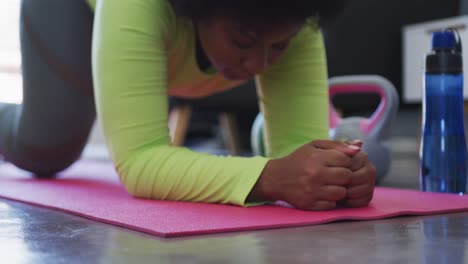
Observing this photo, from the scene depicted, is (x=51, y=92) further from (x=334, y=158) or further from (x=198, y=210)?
(x=334, y=158)

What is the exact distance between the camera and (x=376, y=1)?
8.83 feet

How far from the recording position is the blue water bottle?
3.55 ft

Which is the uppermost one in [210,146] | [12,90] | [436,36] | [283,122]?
[436,36]

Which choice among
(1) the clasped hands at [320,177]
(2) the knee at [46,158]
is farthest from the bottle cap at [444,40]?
(2) the knee at [46,158]

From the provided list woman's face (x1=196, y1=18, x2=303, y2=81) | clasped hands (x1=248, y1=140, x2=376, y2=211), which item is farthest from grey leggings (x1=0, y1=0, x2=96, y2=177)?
clasped hands (x1=248, y1=140, x2=376, y2=211)

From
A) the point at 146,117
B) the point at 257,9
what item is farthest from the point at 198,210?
the point at 257,9

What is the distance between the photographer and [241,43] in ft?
3.06

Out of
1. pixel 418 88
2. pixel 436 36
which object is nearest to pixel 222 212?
pixel 436 36

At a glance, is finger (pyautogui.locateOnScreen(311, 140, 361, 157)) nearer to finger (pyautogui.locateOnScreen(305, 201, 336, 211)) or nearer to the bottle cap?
finger (pyautogui.locateOnScreen(305, 201, 336, 211))

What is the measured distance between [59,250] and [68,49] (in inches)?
27.7

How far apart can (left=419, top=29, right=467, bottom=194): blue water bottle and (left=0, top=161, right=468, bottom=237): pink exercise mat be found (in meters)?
0.04

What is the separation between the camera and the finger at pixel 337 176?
32.2 inches

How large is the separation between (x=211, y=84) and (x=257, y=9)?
0.41 m

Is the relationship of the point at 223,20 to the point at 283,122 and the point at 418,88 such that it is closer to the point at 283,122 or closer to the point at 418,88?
the point at 283,122
